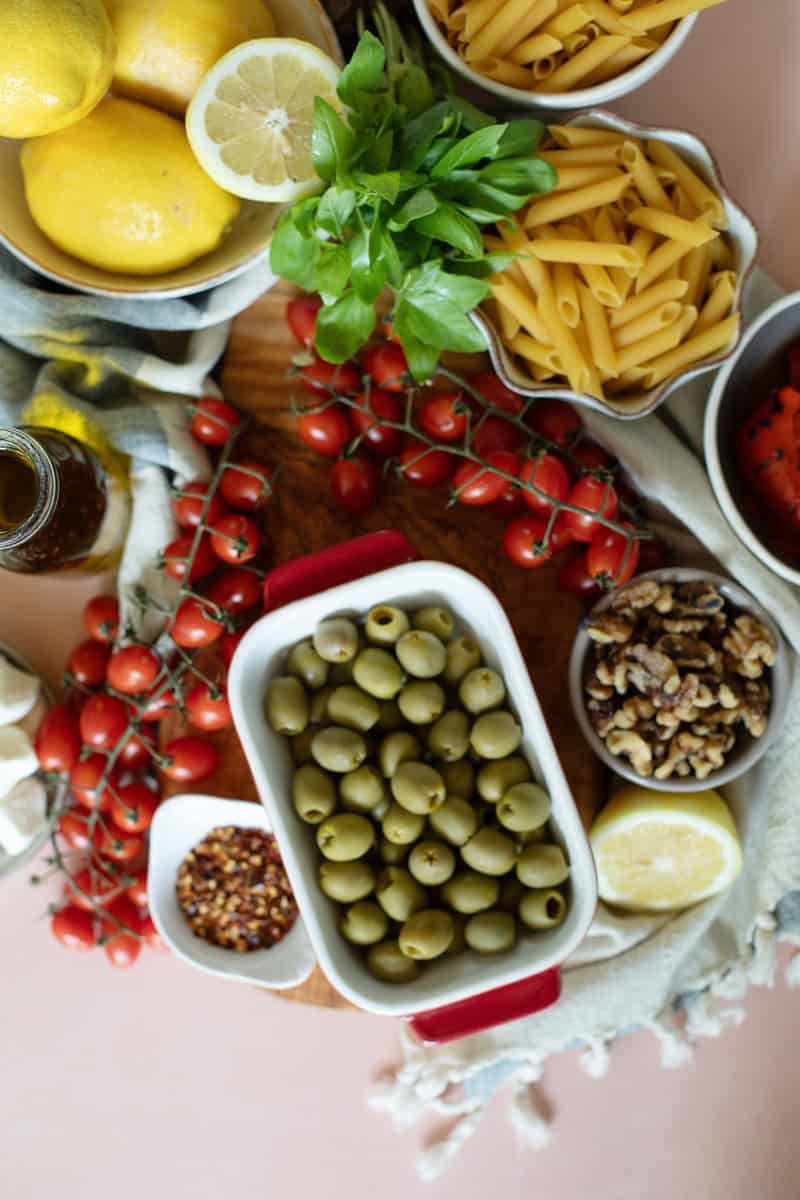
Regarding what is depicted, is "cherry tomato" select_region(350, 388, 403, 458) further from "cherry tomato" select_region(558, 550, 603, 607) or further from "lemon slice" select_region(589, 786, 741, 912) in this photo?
"lemon slice" select_region(589, 786, 741, 912)

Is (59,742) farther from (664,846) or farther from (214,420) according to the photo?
(664,846)

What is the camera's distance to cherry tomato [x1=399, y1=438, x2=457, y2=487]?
3.42 feet

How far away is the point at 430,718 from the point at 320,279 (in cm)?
41

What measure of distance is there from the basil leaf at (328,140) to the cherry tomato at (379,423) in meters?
0.27

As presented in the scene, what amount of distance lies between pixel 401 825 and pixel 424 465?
0.38 m

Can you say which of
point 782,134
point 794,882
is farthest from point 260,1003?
point 782,134

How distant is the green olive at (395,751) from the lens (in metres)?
0.94

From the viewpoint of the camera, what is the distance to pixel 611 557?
100 cm

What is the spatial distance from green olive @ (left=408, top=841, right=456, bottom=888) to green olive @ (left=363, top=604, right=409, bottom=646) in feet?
0.64

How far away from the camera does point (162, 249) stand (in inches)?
36.8

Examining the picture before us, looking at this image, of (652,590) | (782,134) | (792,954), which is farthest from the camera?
(792,954)

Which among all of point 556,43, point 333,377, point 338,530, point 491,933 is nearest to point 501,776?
point 491,933

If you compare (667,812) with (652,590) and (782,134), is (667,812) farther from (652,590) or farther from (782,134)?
(782,134)

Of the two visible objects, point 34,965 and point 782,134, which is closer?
point 782,134
